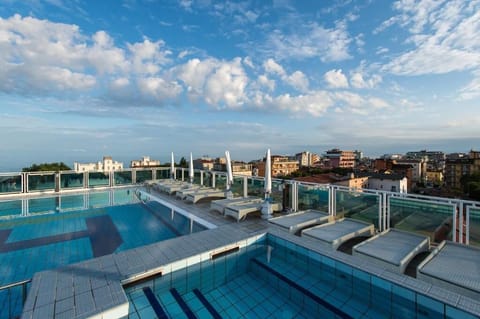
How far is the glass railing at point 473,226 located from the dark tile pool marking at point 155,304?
477cm

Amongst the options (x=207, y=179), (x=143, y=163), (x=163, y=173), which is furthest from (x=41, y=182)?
(x=143, y=163)

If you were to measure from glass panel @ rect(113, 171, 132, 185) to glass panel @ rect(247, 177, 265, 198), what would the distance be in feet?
26.7

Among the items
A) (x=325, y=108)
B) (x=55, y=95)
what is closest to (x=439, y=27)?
(x=325, y=108)

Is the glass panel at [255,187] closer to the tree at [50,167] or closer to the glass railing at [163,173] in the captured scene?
the glass railing at [163,173]

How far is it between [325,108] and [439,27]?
8164 millimetres

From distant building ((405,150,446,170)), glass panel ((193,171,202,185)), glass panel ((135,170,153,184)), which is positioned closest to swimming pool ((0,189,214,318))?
glass panel ((193,171,202,185))

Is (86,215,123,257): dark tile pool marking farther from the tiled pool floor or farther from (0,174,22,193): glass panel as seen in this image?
(0,174,22,193): glass panel

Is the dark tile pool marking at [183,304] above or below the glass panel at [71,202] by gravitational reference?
below

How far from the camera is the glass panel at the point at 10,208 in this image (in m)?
7.14

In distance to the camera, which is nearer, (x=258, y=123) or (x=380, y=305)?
(x=380, y=305)

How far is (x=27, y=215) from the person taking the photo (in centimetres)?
705

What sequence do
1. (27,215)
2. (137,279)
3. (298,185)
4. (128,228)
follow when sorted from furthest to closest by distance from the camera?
(27,215) → (298,185) → (128,228) → (137,279)

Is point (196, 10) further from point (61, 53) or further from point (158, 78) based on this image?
point (61, 53)

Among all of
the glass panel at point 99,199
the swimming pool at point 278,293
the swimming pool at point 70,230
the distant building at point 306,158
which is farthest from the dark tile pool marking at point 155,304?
the distant building at point 306,158
